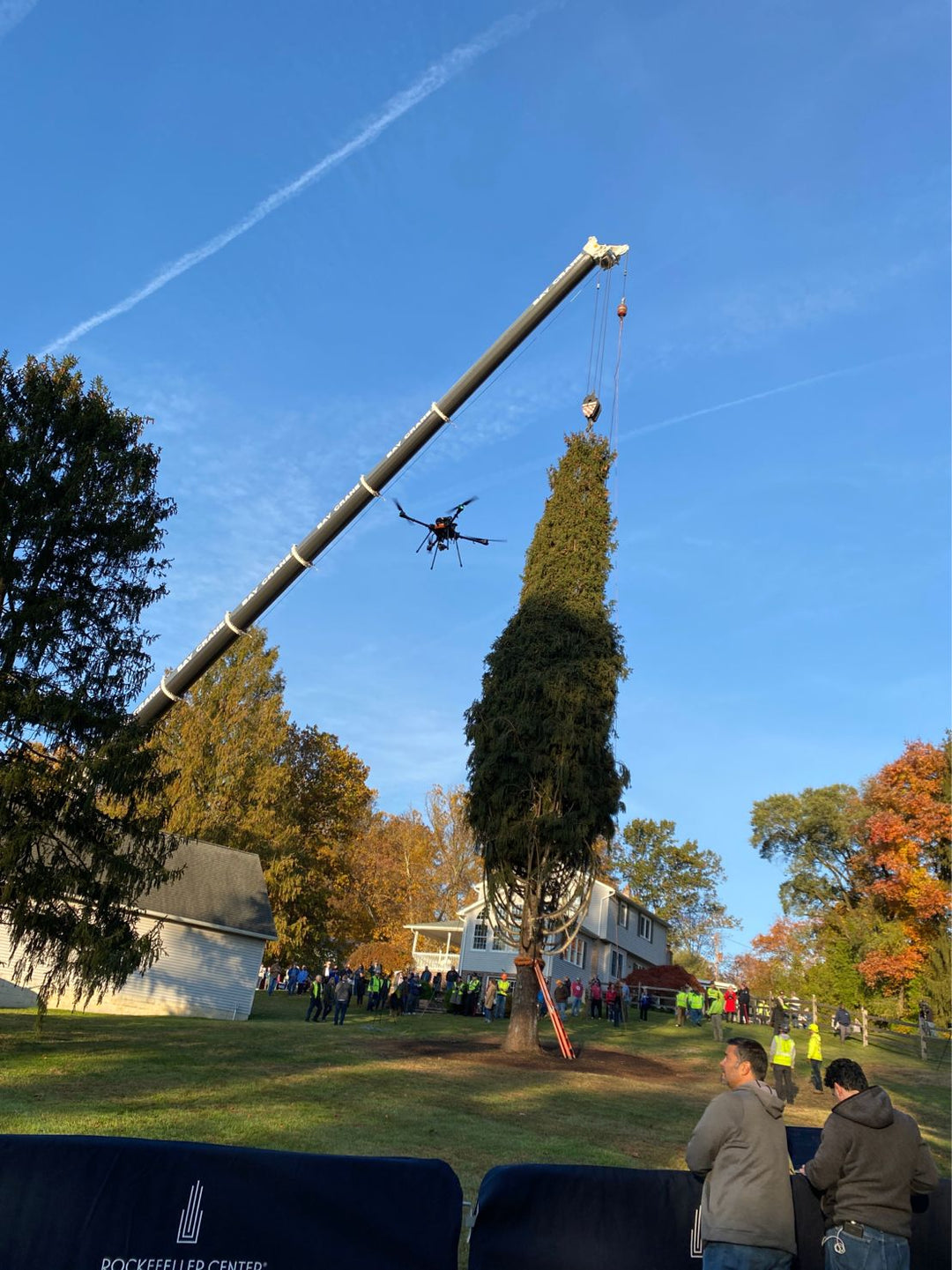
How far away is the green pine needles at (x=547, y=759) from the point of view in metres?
23.8

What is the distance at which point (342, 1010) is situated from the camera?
26266 mm

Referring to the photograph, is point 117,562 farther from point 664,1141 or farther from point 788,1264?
point 788,1264

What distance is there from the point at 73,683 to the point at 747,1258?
51.2 ft

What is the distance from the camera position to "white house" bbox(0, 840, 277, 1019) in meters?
26.9

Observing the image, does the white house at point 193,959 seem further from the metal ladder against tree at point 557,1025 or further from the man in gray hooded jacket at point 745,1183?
the man in gray hooded jacket at point 745,1183

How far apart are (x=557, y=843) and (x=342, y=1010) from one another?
8160 mm

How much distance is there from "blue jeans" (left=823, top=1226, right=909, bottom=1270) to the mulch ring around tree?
1632cm

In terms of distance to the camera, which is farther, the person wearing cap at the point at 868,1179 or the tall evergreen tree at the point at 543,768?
the tall evergreen tree at the point at 543,768

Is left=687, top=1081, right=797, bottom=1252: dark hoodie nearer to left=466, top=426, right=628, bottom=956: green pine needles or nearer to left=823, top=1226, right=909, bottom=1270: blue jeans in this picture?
left=823, top=1226, right=909, bottom=1270: blue jeans

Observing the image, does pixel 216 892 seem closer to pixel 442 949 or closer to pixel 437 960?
pixel 437 960

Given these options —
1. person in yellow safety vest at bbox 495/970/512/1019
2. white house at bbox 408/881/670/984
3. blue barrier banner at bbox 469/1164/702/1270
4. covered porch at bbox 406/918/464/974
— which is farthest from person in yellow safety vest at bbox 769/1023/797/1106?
covered porch at bbox 406/918/464/974

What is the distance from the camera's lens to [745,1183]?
184 inches

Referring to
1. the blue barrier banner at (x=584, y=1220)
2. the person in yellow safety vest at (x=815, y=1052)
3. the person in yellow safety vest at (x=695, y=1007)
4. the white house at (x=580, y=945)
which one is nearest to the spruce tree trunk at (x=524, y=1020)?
the person in yellow safety vest at (x=815, y=1052)

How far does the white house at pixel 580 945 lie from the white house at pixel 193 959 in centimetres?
1364
